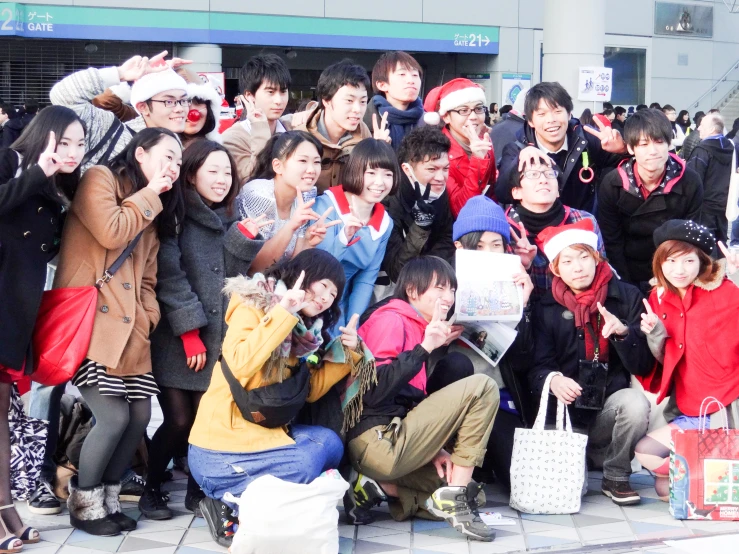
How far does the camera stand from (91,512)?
13.6ft

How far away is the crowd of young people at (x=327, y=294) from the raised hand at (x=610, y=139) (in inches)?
8.8

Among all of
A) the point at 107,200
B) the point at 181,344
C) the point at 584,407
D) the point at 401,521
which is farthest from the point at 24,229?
the point at 584,407

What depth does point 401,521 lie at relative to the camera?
4.45m

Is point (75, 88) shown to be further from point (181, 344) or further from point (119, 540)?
point (119, 540)

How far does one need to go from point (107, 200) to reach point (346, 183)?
1313 millimetres

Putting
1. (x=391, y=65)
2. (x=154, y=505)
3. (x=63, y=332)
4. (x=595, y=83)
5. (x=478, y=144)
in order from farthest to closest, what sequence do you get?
(x=595, y=83) < (x=391, y=65) < (x=478, y=144) < (x=154, y=505) < (x=63, y=332)

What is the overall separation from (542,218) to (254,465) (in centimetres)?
208

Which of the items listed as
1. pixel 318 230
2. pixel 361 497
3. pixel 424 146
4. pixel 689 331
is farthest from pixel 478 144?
pixel 361 497

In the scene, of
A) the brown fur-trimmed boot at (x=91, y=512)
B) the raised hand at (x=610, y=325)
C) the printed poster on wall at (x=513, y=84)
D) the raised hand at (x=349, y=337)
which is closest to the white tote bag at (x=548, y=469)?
the raised hand at (x=610, y=325)

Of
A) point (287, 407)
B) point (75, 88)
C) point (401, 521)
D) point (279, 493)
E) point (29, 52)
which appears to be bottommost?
point (401, 521)

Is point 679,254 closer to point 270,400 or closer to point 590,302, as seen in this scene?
point 590,302

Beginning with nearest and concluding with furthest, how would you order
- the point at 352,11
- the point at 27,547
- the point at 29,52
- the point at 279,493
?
the point at 279,493, the point at 27,547, the point at 29,52, the point at 352,11

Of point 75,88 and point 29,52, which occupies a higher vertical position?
point 29,52

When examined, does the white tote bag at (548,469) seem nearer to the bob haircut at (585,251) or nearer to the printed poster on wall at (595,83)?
the bob haircut at (585,251)
